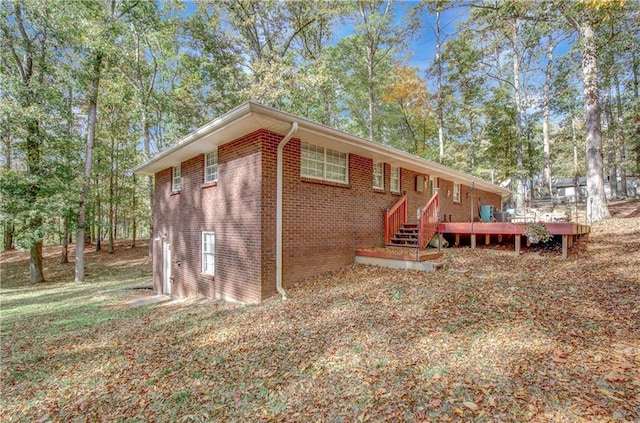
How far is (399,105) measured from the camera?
74.7 ft

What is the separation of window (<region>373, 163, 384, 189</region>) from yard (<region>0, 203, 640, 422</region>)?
361cm

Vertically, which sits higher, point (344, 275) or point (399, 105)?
point (399, 105)

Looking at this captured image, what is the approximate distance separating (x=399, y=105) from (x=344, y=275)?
1920 centimetres

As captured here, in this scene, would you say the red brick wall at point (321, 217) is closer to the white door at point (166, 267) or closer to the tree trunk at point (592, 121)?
the white door at point (166, 267)

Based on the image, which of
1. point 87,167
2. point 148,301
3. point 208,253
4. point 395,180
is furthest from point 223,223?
point 87,167

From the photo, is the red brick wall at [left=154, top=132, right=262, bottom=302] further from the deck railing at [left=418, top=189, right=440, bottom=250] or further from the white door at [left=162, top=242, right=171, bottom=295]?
the deck railing at [left=418, top=189, right=440, bottom=250]

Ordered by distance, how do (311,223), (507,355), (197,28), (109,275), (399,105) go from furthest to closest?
(399,105), (197,28), (109,275), (311,223), (507,355)

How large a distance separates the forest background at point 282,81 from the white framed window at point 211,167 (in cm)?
735

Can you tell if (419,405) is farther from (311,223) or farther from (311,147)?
(311,147)

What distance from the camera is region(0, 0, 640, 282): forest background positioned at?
486 inches

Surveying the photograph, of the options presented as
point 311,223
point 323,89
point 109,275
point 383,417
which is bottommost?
point 109,275

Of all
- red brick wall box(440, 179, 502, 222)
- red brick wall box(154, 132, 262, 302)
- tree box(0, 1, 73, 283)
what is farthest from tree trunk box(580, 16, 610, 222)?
tree box(0, 1, 73, 283)

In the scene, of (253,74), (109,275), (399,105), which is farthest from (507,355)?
(399,105)

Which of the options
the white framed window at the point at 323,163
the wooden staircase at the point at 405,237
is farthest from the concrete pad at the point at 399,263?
the white framed window at the point at 323,163
